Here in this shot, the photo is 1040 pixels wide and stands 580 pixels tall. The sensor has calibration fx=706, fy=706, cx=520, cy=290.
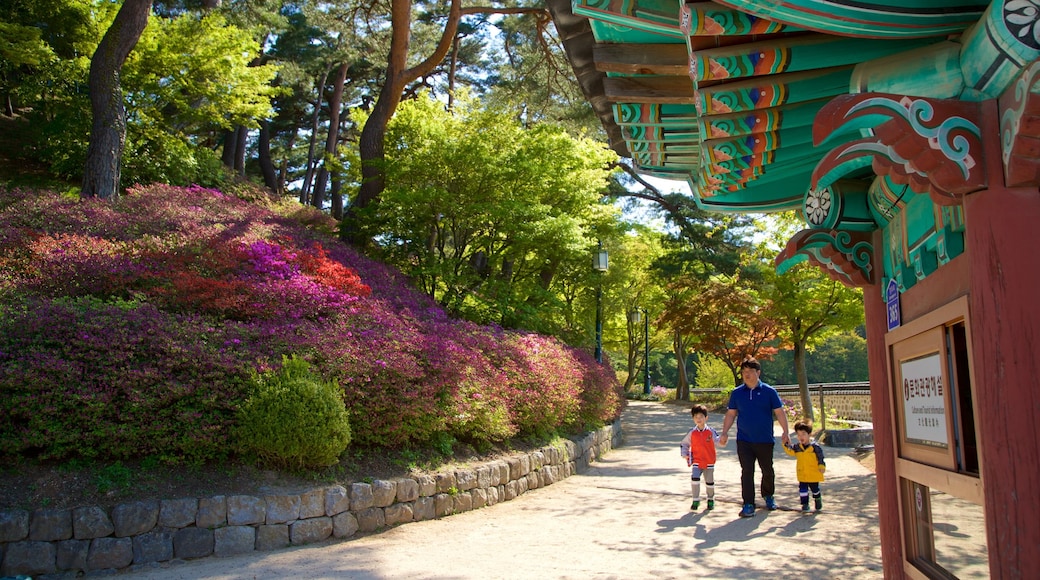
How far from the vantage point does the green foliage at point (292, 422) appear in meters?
6.70

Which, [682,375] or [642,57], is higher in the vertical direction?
[642,57]

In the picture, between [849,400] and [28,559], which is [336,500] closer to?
[28,559]

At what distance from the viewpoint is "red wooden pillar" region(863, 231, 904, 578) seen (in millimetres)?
3812

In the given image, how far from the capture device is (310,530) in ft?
21.5

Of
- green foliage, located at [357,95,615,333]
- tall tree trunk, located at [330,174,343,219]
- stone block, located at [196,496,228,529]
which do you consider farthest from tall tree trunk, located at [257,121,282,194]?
stone block, located at [196,496,228,529]

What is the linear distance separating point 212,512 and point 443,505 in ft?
8.53

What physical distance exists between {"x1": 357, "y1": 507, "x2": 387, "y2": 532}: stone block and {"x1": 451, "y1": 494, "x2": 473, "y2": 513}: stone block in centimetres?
110

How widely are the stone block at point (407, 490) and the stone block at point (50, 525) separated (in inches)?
116

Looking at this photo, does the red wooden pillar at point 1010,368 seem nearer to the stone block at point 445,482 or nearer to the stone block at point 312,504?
the stone block at point 312,504

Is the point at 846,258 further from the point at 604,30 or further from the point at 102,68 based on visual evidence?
the point at 102,68

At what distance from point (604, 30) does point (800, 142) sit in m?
1.29

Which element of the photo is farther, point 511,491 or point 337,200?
point 337,200

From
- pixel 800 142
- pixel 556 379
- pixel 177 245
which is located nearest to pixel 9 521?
pixel 177 245

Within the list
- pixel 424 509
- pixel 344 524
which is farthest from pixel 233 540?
pixel 424 509
